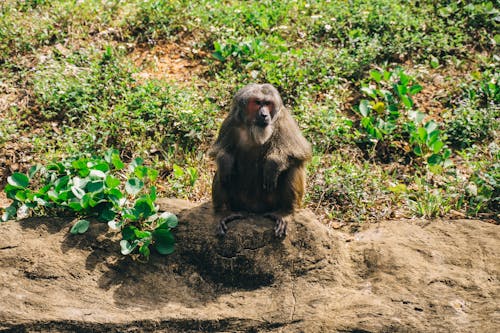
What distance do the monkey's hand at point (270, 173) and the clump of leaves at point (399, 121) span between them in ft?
7.47

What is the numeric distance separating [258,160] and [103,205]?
1517 millimetres

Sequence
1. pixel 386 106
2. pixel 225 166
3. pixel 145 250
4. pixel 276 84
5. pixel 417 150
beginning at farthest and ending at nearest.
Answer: pixel 276 84 → pixel 386 106 → pixel 417 150 → pixel 225 166 → pixel 145 250

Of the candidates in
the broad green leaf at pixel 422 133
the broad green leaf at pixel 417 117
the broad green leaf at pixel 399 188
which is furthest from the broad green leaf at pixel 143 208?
the broad green leaf at pixel 417 117

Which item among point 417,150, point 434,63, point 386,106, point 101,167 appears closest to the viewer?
point 101,167

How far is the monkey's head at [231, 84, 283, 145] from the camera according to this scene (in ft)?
17.8

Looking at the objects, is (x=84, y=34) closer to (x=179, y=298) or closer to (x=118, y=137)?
(x=118, y=137)

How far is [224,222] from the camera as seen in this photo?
5484mm

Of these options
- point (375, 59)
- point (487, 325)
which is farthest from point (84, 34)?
point (487, 325)

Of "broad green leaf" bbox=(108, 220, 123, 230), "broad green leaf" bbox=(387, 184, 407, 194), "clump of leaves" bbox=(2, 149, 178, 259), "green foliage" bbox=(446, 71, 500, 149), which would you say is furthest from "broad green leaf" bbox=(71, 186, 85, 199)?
"green foliage" bbox=(446, 71, 500, 149)

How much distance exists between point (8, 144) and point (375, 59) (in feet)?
17.0

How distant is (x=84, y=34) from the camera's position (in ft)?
29.3

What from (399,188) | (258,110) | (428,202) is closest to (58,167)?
(258,110)

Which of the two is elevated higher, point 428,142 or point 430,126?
point 430,126

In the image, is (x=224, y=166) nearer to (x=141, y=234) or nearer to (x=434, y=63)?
(x=141, y=234)
